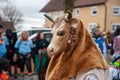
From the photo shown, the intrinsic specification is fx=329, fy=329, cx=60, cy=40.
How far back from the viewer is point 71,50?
3.04 metres

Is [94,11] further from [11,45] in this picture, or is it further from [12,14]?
[11,45]

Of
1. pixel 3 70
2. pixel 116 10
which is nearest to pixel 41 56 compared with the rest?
pixel 3 70

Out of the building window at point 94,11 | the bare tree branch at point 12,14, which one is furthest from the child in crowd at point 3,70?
the bare tree branch at point 12,14

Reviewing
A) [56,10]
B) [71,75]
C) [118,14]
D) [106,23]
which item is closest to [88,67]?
[71,75]

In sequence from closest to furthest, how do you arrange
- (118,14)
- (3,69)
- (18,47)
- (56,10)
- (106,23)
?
(3,69), (18,47), (106,23), (118,14), (56,10)

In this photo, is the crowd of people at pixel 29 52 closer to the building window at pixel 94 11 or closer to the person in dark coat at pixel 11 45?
the person in dark coat at pixel 11 45

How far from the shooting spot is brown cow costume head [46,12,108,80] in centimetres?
299

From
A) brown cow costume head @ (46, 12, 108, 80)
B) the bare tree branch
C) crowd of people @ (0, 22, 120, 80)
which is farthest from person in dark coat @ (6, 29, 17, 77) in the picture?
the bare tree branch

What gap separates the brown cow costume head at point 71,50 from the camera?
2.99 m

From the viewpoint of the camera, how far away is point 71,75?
3.01m

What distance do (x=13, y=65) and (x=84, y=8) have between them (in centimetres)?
3992

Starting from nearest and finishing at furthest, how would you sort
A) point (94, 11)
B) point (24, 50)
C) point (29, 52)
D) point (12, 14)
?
1. point (24, 50)
2. point (29, 52)
3. point (94, 11)
4. point (12, 14)

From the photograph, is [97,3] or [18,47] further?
[97,3]

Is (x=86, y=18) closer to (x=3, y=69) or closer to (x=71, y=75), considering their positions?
(x=3, y=69)
